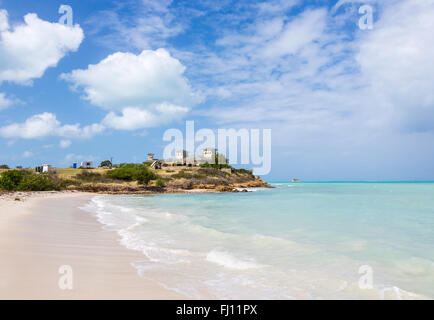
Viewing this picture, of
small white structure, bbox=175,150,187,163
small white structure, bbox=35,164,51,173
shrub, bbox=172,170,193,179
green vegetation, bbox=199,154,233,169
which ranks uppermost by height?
small white structure, bbox=175,150,187,163

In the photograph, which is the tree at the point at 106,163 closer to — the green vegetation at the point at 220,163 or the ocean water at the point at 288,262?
the green vegetation at the point at 220,163

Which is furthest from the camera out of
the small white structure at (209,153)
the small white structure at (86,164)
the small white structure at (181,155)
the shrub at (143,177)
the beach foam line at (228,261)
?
the small white structure at (209,153)

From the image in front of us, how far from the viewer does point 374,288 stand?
571 centimetres

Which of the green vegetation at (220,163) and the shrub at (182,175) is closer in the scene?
the shrub at (182,175)

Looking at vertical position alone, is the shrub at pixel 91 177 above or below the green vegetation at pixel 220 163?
below

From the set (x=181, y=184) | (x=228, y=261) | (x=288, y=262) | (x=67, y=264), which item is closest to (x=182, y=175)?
(x=181, y=184)

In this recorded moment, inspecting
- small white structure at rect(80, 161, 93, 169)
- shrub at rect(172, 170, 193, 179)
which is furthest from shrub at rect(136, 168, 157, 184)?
small white structure at rect(80, 161, 93, 169)

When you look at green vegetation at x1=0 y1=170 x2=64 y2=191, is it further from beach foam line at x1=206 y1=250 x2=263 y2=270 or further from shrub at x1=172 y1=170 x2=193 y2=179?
beach foam line at x1=206 y1=250 x2=263 y2=270

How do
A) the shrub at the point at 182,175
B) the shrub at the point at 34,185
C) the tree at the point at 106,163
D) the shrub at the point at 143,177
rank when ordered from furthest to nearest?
1. the tree at the point at 106,163
2. the shrub at the point at 182,175
3. the shrub at the point at 143,177
4. the shrub at the point at 34,185

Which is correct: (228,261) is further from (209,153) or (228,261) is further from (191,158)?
(209,153)

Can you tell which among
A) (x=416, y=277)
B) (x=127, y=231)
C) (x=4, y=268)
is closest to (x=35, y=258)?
(x=4, y=268)

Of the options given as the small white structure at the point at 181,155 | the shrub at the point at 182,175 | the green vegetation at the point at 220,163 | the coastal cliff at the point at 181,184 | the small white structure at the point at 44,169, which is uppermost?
the small white structure at the point at 181,155

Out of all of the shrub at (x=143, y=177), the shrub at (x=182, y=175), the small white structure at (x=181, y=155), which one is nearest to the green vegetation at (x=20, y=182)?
the shrub at (x=143, y=177)
